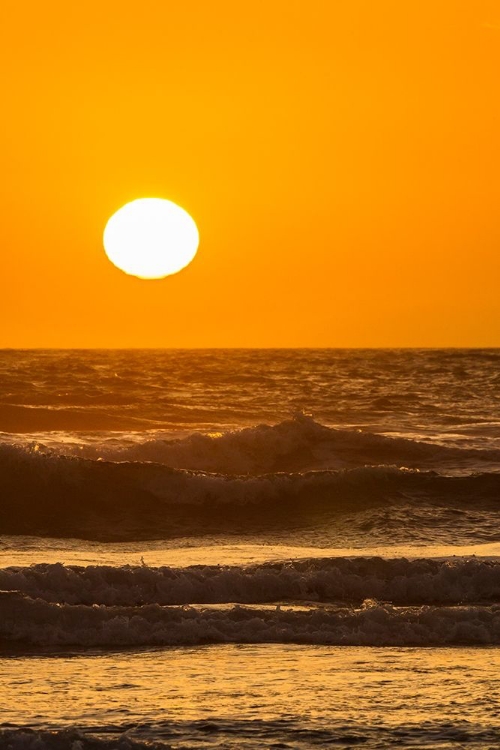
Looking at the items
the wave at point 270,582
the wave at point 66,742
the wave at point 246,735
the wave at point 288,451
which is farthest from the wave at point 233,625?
the wave at point 288,451

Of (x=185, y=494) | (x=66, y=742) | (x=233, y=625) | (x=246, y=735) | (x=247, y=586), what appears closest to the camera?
(x=66, y=742)

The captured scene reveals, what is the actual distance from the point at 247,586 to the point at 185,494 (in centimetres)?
928

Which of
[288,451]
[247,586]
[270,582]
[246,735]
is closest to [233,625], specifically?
[247,586]

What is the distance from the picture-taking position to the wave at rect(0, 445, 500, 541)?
19156 mm

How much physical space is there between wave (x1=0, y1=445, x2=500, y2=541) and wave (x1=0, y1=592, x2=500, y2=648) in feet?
25.5

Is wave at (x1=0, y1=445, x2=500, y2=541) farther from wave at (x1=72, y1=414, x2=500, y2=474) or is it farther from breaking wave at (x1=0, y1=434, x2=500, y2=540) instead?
wave at (x1=72, y1=414, x2=500, y2=474)

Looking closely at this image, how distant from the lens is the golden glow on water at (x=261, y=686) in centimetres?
750

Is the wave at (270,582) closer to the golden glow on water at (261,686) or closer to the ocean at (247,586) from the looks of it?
the ocean at (247,586)

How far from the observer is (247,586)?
11.8 meters

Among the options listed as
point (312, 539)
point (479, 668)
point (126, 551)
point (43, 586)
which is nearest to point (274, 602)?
point (43, 586)

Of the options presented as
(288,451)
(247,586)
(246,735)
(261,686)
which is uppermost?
(288,451)

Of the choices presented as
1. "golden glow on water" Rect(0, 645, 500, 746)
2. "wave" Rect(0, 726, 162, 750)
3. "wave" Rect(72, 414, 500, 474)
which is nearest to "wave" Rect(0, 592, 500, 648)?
"golden glow on water" Rect(0, 645, 500, 746)

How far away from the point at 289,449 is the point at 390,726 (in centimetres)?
1889

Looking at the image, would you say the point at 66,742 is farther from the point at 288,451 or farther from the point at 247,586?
the point at 288,451
